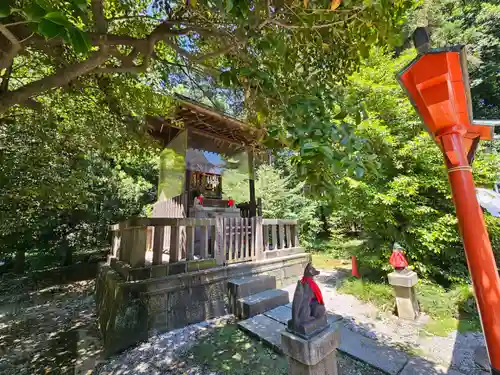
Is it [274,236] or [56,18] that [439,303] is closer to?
[274,236]

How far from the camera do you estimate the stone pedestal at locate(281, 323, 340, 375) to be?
65.7 inches

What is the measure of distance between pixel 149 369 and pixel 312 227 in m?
9.36

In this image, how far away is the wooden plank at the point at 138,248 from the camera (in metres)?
3.31

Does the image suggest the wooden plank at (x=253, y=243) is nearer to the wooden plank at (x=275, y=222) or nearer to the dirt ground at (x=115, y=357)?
the wooden plank at (x=275, y=222)

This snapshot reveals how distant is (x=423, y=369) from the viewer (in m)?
2.41

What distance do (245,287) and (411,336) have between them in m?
2.53

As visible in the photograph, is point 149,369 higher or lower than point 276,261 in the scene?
lower

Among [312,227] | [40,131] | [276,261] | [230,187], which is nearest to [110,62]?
[40,131]

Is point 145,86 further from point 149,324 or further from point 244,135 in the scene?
point 149,324

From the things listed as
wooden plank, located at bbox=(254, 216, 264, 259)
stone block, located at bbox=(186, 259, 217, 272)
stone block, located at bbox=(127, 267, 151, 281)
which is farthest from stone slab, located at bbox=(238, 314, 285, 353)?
stone block, located at bbox=(127, 267, 151, 281)

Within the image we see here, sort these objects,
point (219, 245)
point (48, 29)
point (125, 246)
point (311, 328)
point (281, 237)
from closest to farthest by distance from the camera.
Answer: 1. point (48, 29)
2. point (311, 328)
3. point (219, 245)
4. point (125, 246)
5. point (281, 237)

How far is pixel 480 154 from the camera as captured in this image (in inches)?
176

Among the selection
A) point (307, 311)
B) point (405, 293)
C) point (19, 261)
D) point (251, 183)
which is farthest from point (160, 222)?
point (19, 261)

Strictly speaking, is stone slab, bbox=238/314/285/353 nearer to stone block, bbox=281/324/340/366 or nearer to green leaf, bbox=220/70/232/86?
stone block, bbox=281/324/340/366
